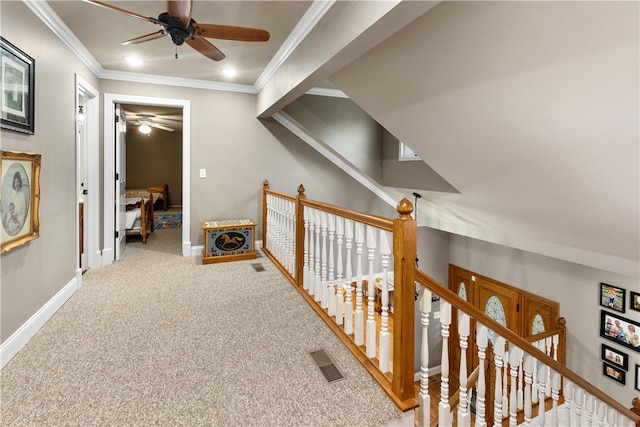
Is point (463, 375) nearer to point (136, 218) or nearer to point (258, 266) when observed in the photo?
point (258, 266)

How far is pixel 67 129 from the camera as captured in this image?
8.80 feet

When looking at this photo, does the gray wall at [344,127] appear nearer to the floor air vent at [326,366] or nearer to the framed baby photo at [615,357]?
the floor air vent at [326,366]

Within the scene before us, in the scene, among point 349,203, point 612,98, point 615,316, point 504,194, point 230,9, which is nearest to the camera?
point 612,98

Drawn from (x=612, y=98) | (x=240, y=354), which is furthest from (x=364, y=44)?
(x=240, y=354)

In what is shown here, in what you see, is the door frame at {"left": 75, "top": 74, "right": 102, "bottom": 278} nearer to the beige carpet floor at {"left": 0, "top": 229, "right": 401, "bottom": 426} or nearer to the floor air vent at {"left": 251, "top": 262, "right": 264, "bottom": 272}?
the beige carpet floor at {"left": 0, "top": 229, "right": 401, "bottom": 426}

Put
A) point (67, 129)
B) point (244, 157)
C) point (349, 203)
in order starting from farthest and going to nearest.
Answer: point (349, 203) → point (244, 157) → point (67, 129)

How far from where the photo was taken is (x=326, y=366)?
5.82 ft

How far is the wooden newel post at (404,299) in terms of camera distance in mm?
1505

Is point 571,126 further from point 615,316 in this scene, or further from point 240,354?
point 615,316

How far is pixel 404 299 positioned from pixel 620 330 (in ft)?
12.6

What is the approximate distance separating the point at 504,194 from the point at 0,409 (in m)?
3.96

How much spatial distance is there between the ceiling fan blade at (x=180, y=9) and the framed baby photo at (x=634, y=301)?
5091mm

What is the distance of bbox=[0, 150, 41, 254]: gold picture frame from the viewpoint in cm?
180

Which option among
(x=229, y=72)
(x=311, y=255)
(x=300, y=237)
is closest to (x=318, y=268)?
(x=311, y=255)
